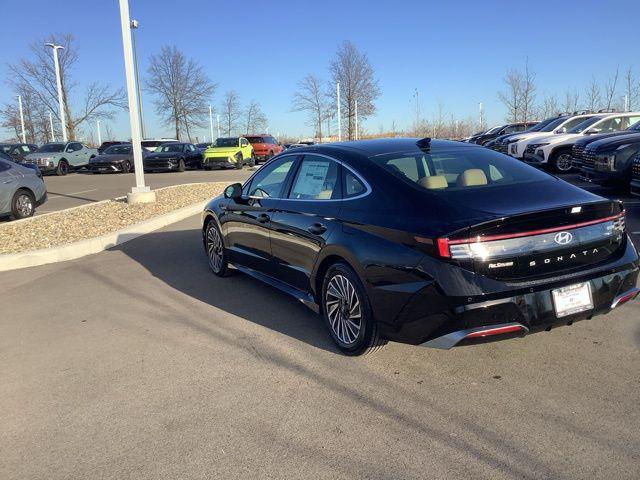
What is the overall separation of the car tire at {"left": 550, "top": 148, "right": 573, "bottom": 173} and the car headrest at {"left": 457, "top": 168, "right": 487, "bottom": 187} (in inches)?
514

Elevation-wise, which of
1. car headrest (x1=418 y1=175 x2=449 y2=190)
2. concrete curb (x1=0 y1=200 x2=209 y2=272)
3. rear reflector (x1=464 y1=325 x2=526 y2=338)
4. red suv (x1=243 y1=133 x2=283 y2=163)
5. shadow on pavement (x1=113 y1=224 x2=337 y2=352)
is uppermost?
red suv (x1=243 y1=133 x2=283 y2=163)

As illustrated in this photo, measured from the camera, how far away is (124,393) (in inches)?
144

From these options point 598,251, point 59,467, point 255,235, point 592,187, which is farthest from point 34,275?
point 592,187

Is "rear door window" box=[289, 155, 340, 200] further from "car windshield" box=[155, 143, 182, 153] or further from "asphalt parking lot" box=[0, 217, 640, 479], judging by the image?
"car windshield" box=[155, 143, 182, 153]

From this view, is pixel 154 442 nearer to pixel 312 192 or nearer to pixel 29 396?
pixel 29 396

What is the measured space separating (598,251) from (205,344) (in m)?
3.02

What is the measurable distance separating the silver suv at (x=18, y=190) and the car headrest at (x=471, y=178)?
10.0 m

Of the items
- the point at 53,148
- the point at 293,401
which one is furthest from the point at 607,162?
the point at 53,148

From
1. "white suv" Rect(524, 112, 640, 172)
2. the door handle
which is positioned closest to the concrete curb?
the door handle

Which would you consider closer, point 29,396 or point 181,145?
point 29,396

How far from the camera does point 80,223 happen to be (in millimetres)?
10312

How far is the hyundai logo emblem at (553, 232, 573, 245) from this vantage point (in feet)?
11.2

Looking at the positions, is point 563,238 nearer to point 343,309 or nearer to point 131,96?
point 343,309

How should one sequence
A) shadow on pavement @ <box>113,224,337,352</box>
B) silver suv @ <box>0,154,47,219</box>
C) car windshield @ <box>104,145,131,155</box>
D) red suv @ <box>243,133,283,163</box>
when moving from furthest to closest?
red suv @ <box>243,133,283,163</box>
car windshield @ <box>104,145,131,155</box>
silver suv @ <box>0,154,47,219</box>
shadow on pavement @ <box>113,224,337,352</box>
